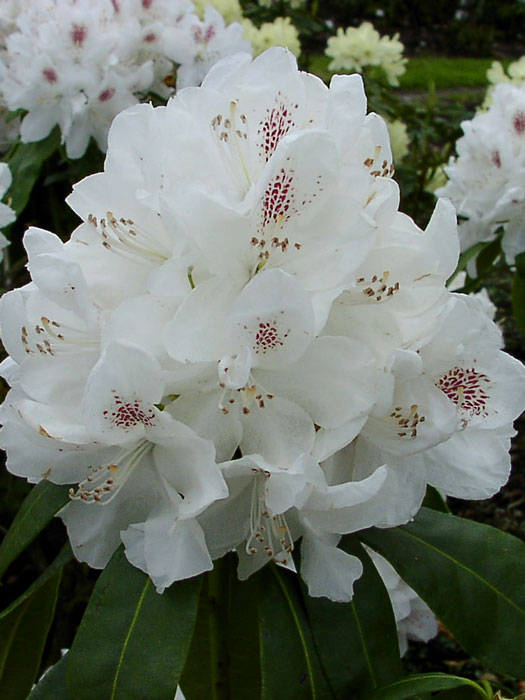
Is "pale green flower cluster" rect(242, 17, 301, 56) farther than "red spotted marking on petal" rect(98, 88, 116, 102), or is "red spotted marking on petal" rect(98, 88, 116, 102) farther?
"pale green flower cluster" rect(242, 17, 301, 56)

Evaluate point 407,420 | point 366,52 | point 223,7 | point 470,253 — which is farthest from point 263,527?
point 366,52

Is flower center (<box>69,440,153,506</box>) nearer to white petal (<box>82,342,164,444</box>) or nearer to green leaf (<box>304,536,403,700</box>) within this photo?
white petal (<box>82,342,164,444</box>)

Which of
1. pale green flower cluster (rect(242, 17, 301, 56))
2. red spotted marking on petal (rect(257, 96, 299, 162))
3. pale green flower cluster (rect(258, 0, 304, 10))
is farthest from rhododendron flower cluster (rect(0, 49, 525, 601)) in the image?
pale green flower cluster (rect(258, 0, 304, 10))

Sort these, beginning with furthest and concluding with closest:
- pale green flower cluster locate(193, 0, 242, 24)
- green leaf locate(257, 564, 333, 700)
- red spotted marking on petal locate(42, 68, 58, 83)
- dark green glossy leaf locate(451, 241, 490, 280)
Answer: pale green flower cluster locate(193, 0, 242, 24) < dark green glossy leaf locate(451, 241, 490, 280) < red spotted marking on petal locate(42, 68, 58, 83) < green leaf locate(257, 564, 333, 700)

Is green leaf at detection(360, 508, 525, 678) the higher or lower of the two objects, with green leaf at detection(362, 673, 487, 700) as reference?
higher

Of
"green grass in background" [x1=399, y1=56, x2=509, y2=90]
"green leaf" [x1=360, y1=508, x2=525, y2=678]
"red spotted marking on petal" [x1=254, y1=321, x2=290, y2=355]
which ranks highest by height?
"red spotted marking on petal" [x1=254, y1=321, x2=290, y2=355]

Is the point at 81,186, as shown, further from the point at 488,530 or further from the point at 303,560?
the point at 488,530

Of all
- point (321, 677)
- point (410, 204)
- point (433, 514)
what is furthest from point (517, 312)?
point (410, 204)
